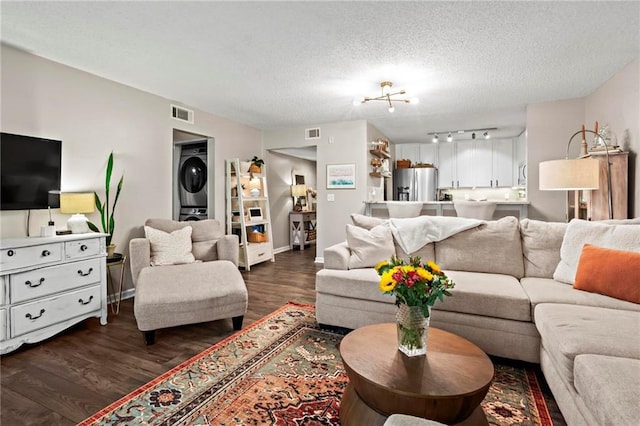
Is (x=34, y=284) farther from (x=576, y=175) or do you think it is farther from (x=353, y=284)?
(x=576, y=175)

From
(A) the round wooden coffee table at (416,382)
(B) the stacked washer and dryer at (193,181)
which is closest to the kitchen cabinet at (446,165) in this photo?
(B) the stacked washer and dryer at (193,181)

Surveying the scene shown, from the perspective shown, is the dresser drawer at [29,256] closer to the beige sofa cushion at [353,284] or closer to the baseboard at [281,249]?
the beige sofa cushion at [353,284]

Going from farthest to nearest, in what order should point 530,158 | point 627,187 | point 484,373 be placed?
point 530,158 → point 627,187 → point 484,373

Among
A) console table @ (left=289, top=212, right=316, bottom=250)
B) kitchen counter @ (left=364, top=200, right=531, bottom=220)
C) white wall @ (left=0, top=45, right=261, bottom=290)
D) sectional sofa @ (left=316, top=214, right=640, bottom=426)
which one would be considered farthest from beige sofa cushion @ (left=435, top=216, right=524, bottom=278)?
console table @ (left=289, top=212, right=316, bottom=250)

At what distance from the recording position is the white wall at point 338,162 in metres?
5.35

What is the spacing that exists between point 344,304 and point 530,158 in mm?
3732

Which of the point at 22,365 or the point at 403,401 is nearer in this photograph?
the point at 403,401

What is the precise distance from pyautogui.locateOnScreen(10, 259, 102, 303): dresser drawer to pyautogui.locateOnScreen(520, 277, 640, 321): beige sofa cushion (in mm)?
3520

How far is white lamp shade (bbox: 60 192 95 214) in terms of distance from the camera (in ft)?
9.42

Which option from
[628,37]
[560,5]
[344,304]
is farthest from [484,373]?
[628,37]

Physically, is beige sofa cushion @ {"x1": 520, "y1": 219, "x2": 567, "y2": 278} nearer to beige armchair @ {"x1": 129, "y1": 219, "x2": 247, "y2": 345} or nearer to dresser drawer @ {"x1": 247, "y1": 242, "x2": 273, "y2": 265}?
beige armchair @ {"x1": 129, "y1": 219, "x2": 247, "y2": 345}

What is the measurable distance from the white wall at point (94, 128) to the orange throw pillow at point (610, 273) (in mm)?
4365

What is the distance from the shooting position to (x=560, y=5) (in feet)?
7.04

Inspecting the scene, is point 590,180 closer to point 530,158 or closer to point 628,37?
point 628,37
